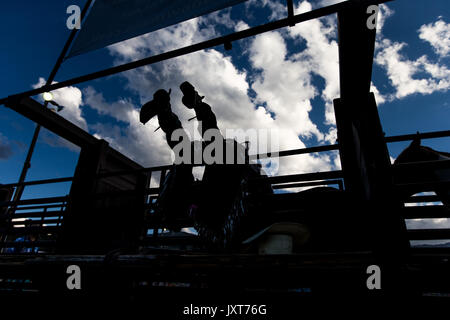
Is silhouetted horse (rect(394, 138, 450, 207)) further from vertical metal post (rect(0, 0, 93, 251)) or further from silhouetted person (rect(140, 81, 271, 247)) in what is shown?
vertical metal post (rect(0, 0, 93, 251))

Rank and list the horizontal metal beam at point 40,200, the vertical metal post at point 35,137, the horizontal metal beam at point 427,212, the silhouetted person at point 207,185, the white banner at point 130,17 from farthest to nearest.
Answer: the horizontal metal beam at point 40,200 → the vertical metal post at point 35,137 → the horizontal metal beam at point 427,212 → the silhouetted person at point 207,185 → the white banner at point 130,17

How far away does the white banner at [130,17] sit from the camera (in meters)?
2.00

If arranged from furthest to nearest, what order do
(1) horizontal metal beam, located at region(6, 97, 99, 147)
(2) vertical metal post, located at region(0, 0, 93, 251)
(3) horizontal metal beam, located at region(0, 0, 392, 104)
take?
(1) horizontal metal beam, located at region(6, 97, 99, 147)
(2) vertical metal post, located at region(0, 0, 93, 251)
(3) horizontal metal beam, located at region(0, 0, 392, 104)

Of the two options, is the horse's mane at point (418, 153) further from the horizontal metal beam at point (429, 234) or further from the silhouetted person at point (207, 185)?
the silhouetted person at point (207, 185)

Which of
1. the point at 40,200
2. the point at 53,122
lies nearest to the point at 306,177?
the point at 53,122

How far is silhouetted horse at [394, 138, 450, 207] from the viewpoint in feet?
8.19

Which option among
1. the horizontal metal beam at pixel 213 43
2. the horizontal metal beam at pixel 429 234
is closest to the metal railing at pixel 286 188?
the horizontal metal beam at pixel 429 234

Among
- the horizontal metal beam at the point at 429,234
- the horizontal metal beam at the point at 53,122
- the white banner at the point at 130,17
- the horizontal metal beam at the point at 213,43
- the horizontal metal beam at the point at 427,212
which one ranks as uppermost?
the horizontal metal beam at the point at 53,122

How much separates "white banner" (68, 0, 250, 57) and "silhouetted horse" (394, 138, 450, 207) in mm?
2534

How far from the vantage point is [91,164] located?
5465 millimetres

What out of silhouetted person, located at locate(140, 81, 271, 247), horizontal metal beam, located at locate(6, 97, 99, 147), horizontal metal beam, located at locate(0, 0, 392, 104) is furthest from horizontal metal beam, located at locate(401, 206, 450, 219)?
horizontal metal beam, located at locate(6, 97, 99, 147)

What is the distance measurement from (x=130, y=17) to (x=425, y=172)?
3.51 metres

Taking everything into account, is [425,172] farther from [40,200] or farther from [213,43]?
[40,200]

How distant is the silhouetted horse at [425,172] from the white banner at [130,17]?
2.53m
